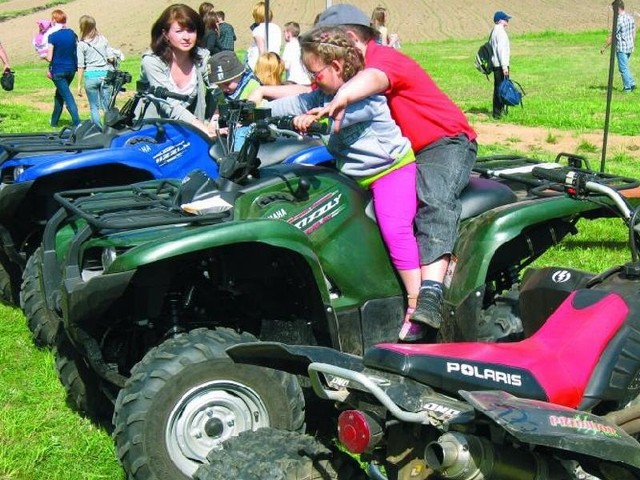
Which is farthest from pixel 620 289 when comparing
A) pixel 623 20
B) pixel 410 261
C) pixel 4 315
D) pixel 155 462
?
pixel 623 20

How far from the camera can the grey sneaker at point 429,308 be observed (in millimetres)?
4246

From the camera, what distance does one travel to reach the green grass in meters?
4.44

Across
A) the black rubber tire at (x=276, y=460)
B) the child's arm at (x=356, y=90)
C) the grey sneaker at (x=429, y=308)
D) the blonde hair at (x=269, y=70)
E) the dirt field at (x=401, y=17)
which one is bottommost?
the dirt field at (x=401, y=17)

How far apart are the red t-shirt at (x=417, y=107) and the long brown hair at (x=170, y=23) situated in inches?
99.2

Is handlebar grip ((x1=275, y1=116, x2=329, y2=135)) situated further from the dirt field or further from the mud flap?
the dirt field

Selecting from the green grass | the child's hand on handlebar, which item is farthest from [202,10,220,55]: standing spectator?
the child's hand on handlebar

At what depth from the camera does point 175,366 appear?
12.1 feet

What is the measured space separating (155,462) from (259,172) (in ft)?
4.75

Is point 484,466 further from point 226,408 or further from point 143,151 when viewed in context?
point 143,151

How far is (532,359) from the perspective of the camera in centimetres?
266

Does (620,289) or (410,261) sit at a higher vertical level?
(620,289)

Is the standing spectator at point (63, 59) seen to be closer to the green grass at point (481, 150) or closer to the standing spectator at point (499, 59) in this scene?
the green grass at point (481, 150)

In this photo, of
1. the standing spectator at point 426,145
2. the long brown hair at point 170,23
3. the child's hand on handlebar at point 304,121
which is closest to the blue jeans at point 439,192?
the standing spectator at point 426,145

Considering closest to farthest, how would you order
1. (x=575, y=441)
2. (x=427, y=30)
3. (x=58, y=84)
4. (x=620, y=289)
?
(x=575, y=441), (x=620, y=289), (x=58, y=84), (x=427, y=30)
